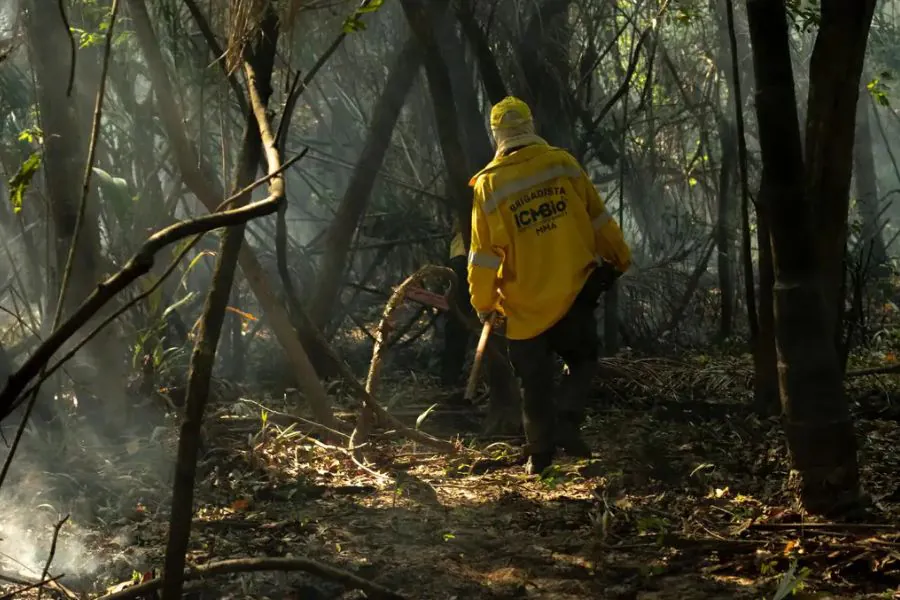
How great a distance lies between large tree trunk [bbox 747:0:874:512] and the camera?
10.9 ft

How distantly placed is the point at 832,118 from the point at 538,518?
6.60ft

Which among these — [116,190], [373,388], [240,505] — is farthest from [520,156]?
[116,190]

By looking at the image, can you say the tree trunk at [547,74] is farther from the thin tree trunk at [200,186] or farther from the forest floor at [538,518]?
the thin tree trunk at [200,186]

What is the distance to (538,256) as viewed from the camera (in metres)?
4.57

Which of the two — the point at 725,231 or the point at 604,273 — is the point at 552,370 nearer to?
the point at 604,273

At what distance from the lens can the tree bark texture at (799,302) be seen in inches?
131

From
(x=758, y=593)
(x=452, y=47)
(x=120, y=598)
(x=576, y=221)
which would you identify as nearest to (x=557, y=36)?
(x=452, y=47)

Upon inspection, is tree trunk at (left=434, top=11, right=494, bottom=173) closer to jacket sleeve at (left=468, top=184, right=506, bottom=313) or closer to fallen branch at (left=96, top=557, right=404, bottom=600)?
jacket sleeve at (left=468, top=184, right=506, bottom=313)

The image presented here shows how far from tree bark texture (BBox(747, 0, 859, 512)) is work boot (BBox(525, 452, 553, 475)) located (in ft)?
5.10

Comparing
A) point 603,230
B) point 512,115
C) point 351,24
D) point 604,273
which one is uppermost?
point 512,115

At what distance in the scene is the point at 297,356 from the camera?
17.4 feet

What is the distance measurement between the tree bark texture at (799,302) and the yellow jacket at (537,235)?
1257 mm

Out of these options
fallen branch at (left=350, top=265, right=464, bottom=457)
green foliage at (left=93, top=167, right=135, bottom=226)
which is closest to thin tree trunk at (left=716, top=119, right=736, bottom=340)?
fallen branch at (left=350, top=265, right=464, bottom=457)

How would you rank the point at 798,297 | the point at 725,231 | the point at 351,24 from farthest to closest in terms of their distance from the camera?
the point at 725,231 → the point at 798,297 → the point at 351,24
